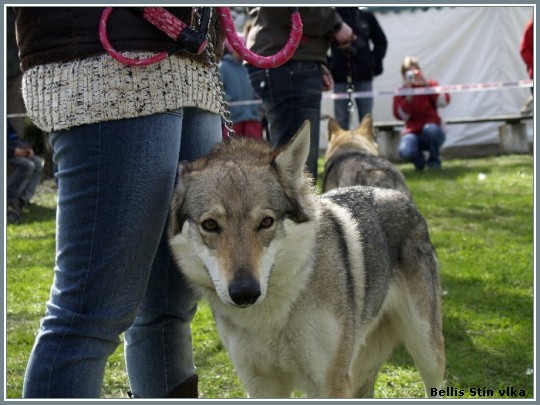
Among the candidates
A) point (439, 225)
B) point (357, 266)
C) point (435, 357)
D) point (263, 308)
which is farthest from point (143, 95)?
point (439, 225)

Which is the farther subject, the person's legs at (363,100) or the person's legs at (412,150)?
the person's legs at (412,150)

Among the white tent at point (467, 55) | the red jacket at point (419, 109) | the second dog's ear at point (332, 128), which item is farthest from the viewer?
the white tent at point (467, 55)

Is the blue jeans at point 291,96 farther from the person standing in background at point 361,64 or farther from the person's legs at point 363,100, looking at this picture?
the person's legs at point 363,100

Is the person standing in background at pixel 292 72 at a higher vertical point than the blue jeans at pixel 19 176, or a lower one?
higher

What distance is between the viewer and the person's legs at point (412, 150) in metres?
11.5

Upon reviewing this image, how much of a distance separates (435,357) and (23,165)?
6.64 metres

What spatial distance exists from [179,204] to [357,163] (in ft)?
10.3

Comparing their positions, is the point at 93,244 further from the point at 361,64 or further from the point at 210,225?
the point at 361,64

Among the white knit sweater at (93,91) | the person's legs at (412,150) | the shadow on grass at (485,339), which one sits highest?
the white knit sweater at (93,91)

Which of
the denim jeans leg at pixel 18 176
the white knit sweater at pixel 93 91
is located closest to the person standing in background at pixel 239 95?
the denim jeans leg at pixel 18 176

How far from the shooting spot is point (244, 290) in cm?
229

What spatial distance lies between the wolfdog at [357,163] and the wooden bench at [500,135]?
6.72 meters

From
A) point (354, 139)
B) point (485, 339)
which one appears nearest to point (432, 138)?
point (354, 139)

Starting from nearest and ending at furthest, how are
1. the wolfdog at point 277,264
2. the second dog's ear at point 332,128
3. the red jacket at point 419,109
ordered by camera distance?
the wolfdog at point 277,264
the second dog's ear at point 332,128
the red jacket at point 419,109
